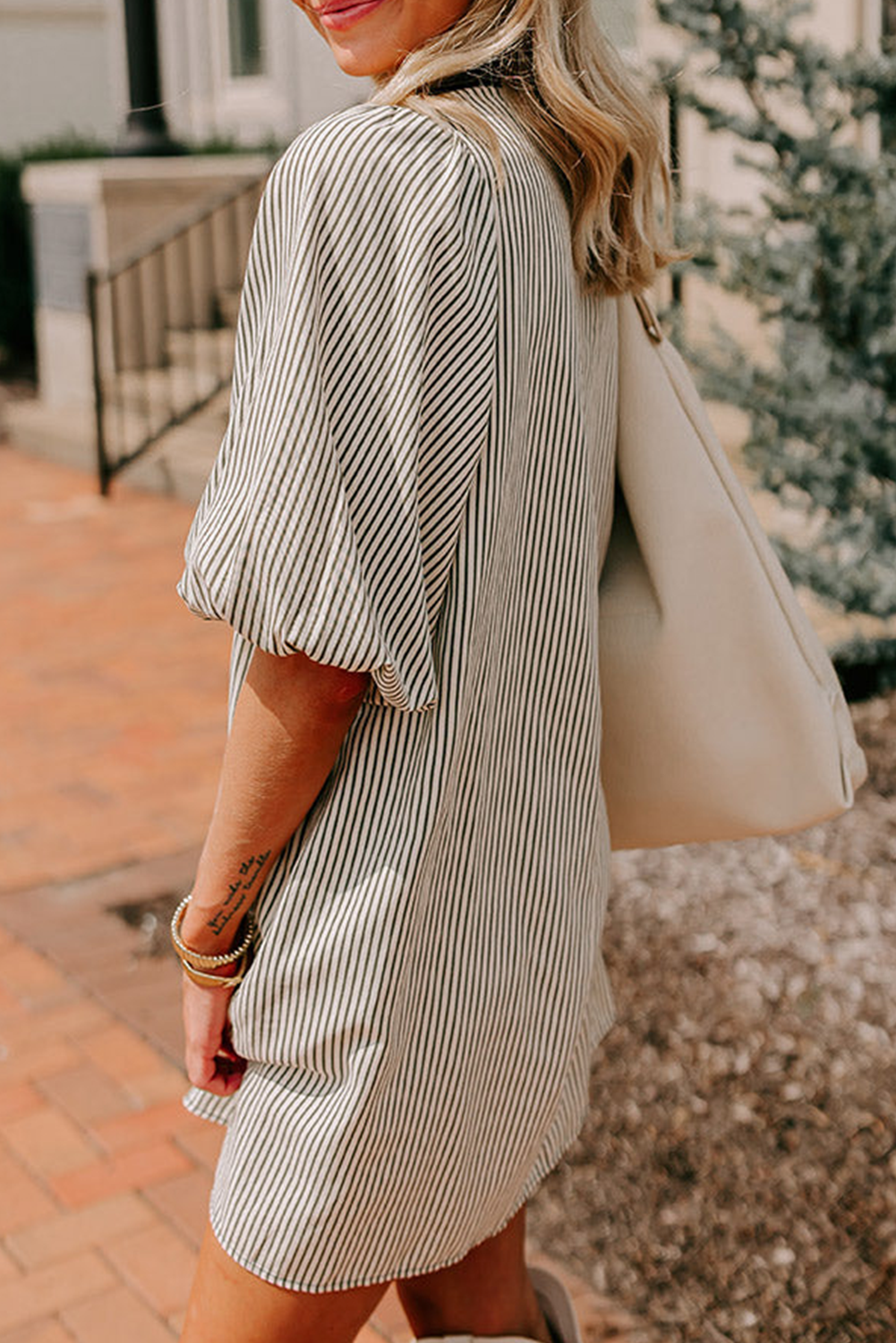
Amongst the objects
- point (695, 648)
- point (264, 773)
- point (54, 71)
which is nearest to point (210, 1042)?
point (264, 773)

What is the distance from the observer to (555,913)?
147cm

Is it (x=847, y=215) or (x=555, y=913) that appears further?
(x=847, y=215)

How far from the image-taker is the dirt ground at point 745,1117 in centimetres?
250

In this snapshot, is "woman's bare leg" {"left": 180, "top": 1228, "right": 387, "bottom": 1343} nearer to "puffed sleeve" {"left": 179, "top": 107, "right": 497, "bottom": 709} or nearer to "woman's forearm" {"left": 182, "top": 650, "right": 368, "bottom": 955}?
"woman's forearm" {"left": 182, "top": 650, "right": 368, "bottom": 955}

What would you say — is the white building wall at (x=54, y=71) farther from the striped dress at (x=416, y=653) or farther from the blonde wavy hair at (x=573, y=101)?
the striped dress at (x=416, y=653)

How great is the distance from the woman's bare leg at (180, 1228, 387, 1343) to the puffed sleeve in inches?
21.4

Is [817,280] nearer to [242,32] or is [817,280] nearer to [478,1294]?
[478,1294]

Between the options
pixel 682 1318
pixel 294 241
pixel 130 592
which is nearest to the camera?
pixel 294 241

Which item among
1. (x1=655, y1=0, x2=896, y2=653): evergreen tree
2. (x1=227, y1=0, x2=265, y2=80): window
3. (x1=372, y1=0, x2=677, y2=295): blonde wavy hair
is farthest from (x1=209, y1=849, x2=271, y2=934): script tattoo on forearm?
(x1=227, y1=0, x2=265, y2=80): window

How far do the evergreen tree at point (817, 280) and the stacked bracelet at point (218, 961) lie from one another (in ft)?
10.6

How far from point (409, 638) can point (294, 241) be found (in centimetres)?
31

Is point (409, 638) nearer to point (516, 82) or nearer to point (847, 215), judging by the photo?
point (516, 82)

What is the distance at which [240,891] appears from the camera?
4.56 feet

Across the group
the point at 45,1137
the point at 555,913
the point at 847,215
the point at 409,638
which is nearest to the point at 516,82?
the point at 409,638
